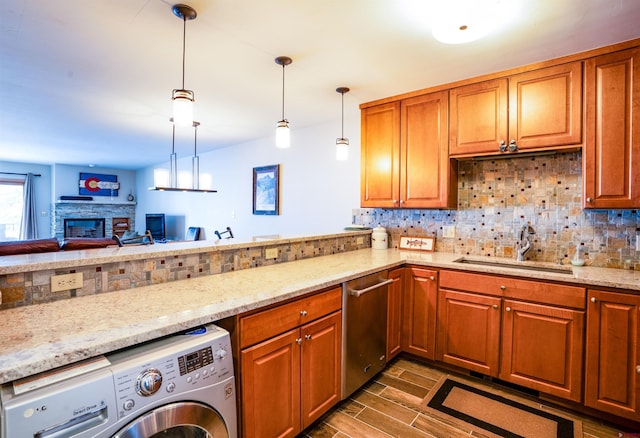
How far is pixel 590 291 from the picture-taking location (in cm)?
195

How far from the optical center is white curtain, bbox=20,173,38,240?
7.39 meters

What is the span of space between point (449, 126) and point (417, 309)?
153 centimetres

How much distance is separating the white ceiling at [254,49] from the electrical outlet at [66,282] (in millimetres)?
1402

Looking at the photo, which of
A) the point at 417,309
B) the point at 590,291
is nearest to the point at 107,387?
the point at 417,309

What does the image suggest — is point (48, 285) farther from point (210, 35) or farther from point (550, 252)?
point (550, 252)

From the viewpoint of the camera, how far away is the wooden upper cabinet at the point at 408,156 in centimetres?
275

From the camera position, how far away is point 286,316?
1.61 metres

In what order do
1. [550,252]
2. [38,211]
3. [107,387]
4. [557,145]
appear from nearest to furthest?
[107,387] < [557,145] < [550,252] < [38,211]

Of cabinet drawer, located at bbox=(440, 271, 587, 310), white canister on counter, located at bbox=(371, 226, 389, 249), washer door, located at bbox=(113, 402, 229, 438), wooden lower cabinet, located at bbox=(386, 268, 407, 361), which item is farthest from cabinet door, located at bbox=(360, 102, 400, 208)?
washer door, located at bbox=(113, 402, 229, 438)

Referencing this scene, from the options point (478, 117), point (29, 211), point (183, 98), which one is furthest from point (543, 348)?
point (29, 211)

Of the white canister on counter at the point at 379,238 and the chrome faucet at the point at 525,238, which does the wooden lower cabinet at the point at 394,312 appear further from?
the chrome faucet at the point at 525,238

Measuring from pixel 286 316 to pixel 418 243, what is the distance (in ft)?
6.31

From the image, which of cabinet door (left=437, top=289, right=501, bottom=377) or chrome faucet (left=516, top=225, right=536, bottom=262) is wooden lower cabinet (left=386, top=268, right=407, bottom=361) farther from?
chrome faucet (left=516, top=225, right=536, bottom=262)

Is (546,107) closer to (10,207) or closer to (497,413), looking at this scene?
(497,413)
